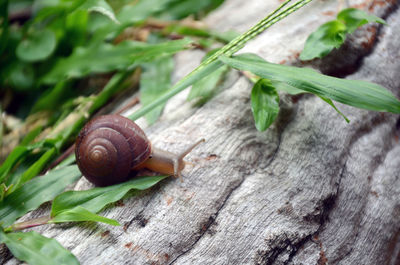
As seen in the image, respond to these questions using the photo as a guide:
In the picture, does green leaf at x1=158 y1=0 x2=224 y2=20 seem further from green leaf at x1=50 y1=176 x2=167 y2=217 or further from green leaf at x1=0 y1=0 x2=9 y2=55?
green leaf at x1=50 y1=176 x2=167 y2=217

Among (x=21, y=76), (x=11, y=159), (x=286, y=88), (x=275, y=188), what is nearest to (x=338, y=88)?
(x=286, y=88)

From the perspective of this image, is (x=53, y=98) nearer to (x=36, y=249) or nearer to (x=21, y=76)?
(x=21, y=76)

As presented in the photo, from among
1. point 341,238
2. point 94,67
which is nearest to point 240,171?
point 341,238

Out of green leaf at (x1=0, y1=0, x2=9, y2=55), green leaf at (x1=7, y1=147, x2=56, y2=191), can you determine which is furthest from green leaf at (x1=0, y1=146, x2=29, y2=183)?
green leaf at (x1=0, y1=0, x2=9, y2=55)

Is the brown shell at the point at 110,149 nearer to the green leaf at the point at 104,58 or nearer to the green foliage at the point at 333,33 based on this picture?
the green leaf at the point at 104,58

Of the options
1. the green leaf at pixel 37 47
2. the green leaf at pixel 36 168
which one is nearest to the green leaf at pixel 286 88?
the green leaf at pixel 36 168

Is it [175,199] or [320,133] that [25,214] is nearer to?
[175,199]
